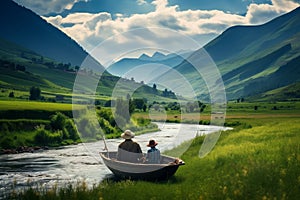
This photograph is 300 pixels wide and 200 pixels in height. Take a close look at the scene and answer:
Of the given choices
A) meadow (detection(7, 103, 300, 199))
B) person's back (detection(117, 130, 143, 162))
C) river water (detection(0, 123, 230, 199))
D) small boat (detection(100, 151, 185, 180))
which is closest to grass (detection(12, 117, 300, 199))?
meadow (detection(7, 103, 300, 199))

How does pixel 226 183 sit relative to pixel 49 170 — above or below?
above

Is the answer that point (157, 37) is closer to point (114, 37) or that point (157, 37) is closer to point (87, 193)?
point (114, 37)

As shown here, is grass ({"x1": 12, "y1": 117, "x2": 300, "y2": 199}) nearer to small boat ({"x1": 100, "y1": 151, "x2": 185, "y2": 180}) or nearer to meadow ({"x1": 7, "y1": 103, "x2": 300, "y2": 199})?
meadow ({"x1": 7, "y1": 103, "x2": 300, "y2": 199})

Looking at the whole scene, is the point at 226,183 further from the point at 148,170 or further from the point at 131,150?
the point at 131,150

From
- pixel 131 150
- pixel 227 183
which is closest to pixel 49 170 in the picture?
pixel 131 150

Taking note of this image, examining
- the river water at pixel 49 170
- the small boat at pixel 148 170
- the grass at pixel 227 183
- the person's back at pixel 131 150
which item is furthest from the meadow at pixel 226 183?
the river water at pixel 49 170

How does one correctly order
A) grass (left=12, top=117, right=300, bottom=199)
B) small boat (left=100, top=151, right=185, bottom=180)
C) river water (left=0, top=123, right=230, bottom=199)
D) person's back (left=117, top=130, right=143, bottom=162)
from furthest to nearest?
river water (left=0, top=123, right=230, bottom=199), person's back (left=117, top=130, right=143, bottom=162), small boat (left=100, top=151, right=185, bottom=180), grass (left=12, top=117, right=300, bottom=199)

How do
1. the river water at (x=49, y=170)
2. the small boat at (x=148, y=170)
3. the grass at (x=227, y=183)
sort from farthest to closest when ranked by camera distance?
the river water at (x=49, y=170) < the small boat at (x=148, y=170) < the grass at (x=227, y=183)

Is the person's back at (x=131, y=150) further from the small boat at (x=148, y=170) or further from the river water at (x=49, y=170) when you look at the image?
the river water at (x=49, y=170)

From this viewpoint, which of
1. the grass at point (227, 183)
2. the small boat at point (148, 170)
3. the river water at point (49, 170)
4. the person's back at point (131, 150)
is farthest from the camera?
the river water at point (49, 170)

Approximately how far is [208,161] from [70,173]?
1113 cm

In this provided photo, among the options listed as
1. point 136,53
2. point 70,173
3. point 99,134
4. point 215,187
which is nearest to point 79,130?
point 99,134

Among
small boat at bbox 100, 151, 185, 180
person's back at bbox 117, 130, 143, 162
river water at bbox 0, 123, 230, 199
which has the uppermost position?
person's back at bbox 117, 130, 143, 162

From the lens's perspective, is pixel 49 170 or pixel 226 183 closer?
pixel 226 183
